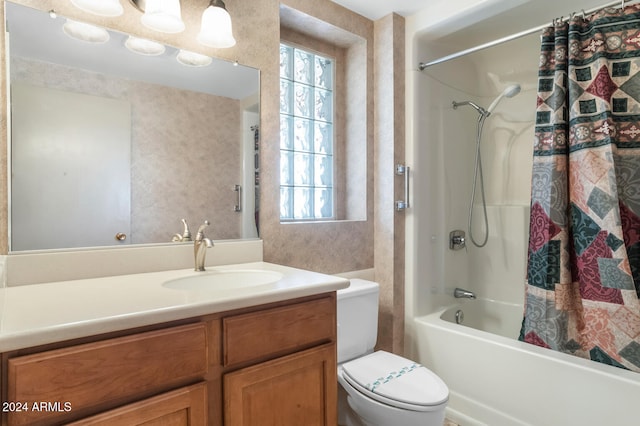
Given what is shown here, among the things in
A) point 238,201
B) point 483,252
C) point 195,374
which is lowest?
point 195,374

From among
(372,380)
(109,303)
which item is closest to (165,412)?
(109,303)

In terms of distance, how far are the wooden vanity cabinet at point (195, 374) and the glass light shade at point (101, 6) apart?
1.17m

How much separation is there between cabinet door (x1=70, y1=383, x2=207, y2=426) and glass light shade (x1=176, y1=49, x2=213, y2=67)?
1.30 metres

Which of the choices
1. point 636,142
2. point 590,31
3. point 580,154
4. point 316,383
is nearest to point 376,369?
point 316,383

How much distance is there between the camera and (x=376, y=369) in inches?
64.2

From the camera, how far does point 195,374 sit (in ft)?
3.14

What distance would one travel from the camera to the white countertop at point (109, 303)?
0.76 metres

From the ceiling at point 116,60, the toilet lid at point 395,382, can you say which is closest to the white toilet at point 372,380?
the toilet lid at point 395,382

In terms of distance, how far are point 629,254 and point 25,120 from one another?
2.35 meters

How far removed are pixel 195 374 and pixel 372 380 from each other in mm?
844

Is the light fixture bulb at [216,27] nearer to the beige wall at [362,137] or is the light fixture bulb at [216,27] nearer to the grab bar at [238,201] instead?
the beige wall at [362,137]

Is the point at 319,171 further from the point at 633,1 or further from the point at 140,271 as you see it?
the point at 633,1

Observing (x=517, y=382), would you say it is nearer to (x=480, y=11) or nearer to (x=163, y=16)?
(x=480, y=11)

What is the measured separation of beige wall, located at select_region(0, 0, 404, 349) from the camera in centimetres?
171
